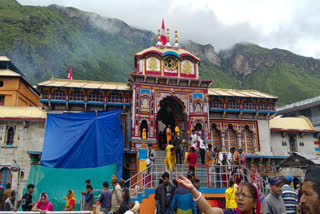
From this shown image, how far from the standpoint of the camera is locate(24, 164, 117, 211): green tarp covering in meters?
13.8

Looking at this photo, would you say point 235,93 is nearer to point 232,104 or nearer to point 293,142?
point 232,104

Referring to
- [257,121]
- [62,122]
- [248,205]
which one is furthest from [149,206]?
[257,121]

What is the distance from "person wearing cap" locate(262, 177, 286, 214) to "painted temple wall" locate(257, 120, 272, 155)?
1895 cm

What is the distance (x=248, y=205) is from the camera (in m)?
3.57

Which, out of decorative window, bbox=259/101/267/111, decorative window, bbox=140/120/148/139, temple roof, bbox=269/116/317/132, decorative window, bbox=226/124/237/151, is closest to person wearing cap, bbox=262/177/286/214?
decorative window, bbox=140/120/148/139

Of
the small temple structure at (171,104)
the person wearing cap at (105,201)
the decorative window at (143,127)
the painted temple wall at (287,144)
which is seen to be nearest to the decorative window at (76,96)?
the small temple structure at (171,104)

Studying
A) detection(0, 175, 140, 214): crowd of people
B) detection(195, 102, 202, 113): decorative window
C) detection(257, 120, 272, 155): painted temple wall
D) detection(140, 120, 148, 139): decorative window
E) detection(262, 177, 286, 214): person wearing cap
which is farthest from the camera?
detection(257, 120, 272, 155): painted temple wall

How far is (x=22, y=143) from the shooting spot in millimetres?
21438

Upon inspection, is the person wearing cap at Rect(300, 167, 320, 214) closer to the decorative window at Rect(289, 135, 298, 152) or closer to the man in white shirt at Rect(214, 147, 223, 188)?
the man in white shirt at Rect(214, 147, 223, 188)

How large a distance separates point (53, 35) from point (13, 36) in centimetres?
1586

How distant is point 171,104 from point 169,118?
3.89 feet

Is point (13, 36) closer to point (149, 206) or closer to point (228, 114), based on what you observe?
point (228, 114)

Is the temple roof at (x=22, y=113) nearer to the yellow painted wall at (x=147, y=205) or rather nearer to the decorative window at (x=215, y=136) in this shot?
the yellow painted wall at (x=147, y=205)

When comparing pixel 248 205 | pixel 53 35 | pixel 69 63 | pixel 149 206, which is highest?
pixel 53 35
